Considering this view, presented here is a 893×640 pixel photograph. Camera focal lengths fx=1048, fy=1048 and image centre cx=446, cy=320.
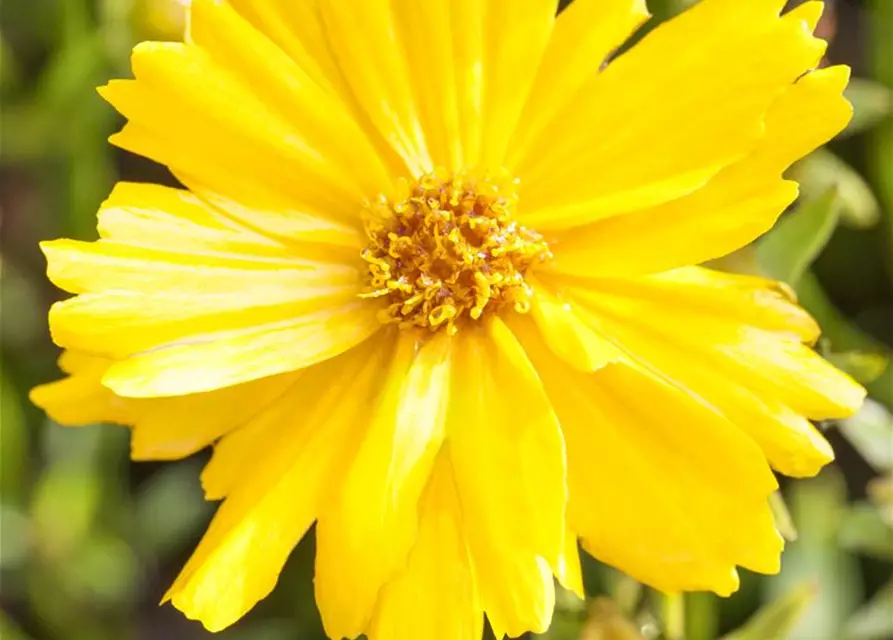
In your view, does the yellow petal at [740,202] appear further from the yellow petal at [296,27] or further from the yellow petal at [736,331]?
the yellow petal at [296,27]

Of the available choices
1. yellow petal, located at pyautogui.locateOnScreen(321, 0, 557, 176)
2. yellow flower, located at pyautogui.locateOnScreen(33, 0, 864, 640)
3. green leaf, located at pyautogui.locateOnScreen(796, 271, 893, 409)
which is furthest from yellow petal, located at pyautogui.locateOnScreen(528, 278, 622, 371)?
green leaf, located at pyautogui.locateOnScreen(796, 271, 893, 409)

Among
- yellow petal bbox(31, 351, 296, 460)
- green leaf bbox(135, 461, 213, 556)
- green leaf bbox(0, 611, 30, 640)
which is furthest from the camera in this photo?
green leaf bbox(135, 461, 213, 556)

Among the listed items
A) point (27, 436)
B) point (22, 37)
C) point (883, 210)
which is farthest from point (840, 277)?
point (22, 37)

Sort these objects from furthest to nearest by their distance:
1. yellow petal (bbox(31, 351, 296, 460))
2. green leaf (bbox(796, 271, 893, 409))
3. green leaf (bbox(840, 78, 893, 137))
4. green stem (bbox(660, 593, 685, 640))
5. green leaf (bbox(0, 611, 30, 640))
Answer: green leaf (bbox(0, 611, 30, 640)) < green leaf (bbox(796, 271, 893, 409)) < green leaf (bbox(840, 78, 893, 137)) < green stem (bbox(660, 593, 685, 640)) < yellow petal (bbox(31, 351, 296, 460))

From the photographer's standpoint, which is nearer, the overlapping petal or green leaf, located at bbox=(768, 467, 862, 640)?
the overlapping petal

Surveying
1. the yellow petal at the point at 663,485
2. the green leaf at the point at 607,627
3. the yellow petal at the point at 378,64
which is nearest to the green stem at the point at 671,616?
the green leaf at the point at 607,627

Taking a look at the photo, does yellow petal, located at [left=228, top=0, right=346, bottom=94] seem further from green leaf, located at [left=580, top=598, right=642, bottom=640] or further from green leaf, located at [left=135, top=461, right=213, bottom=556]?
green leaf, located at [left=135, top=461, right=213, bottom=556]

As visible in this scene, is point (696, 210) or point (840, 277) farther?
point (840, 277)

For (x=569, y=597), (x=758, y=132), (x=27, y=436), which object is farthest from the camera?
(x=27, y=436)

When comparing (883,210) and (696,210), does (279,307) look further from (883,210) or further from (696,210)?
(883,210)
